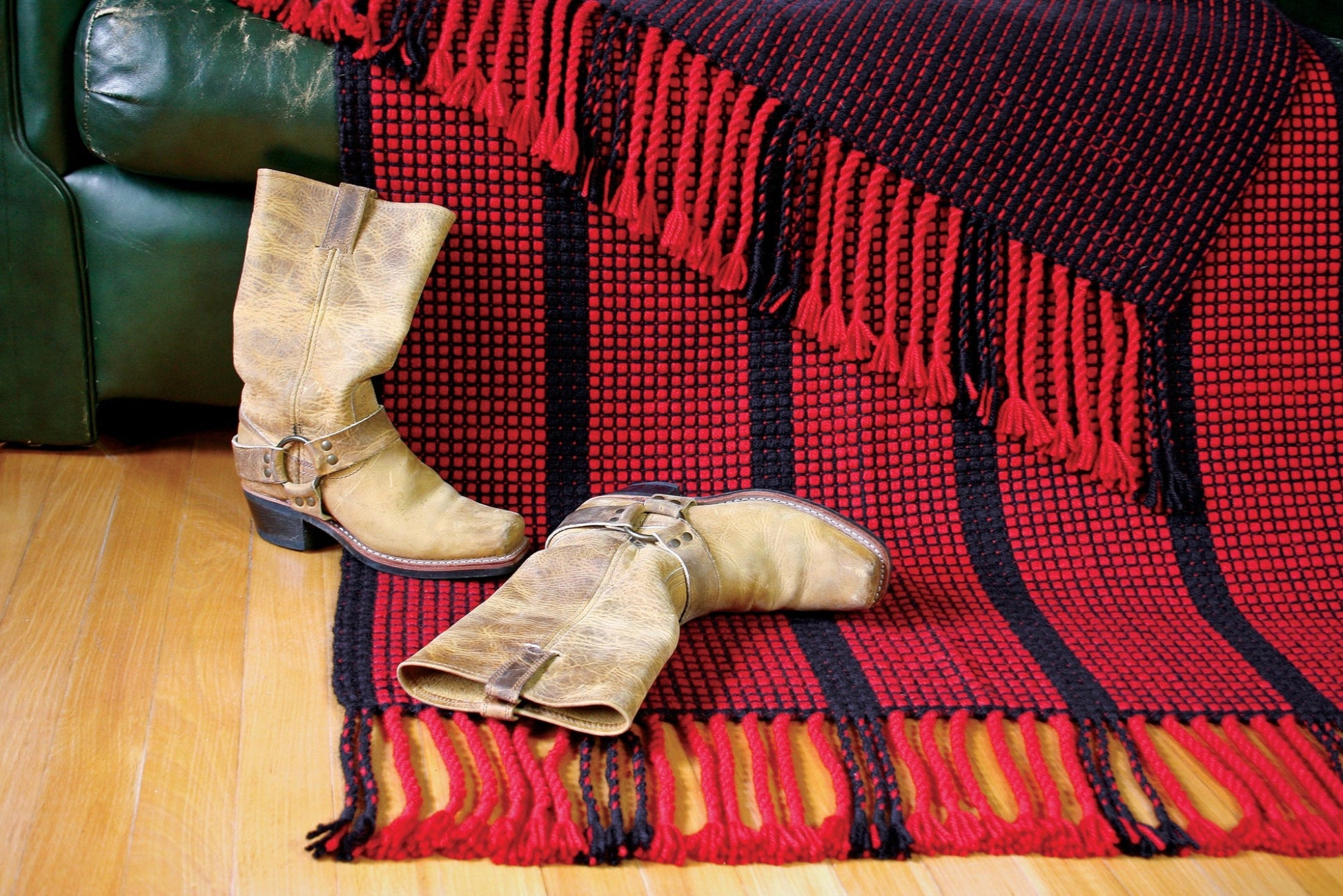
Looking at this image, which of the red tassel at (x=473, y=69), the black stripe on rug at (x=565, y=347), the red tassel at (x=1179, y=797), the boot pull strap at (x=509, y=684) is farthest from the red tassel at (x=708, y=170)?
the red tassel at (x=1179, y=797)

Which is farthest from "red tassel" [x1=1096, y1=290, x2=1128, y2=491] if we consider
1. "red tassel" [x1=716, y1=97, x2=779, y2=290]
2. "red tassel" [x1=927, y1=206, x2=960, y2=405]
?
"red tassel" [x1=716, y1=97, x2=779, y2=290]

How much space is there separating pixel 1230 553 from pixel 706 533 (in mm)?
562

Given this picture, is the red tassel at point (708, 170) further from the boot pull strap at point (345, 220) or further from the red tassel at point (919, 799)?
the red tassel at point (919, 799)

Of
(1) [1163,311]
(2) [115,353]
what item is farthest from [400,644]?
(1) [1163,311]

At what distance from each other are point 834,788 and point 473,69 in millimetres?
739

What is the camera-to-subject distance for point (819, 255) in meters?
1.12

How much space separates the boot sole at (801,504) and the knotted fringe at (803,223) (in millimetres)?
195

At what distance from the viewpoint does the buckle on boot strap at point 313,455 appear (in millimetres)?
1034

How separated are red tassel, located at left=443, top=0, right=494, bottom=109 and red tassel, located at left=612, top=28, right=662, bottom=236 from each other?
15cm

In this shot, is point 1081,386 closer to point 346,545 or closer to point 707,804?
point 707,804

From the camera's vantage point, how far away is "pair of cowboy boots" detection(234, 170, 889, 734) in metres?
0.96

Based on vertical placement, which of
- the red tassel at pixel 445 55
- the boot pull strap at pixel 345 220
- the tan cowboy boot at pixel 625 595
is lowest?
the tan cowboy boot at pixel 625 595

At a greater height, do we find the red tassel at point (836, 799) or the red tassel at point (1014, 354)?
the red tassel at point (1014, 354)

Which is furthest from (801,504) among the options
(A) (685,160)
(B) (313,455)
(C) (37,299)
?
(C) (37,299)
